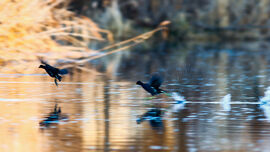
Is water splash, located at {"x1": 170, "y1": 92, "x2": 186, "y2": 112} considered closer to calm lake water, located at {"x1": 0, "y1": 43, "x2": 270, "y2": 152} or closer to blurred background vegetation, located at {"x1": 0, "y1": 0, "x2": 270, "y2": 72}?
calm lake water, located at {"x1": 0, "y1": 43, "x2": 270, "y2": 152}

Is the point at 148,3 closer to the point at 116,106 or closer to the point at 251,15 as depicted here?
the point at 251,15

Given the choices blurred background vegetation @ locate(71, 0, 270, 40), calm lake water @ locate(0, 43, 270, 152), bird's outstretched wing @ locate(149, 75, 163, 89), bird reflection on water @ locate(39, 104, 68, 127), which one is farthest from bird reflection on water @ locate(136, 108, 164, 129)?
blurred background vegetation @ locate(71, 0, 270, 40)

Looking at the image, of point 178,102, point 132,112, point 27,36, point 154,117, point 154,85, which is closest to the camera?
point 154,117

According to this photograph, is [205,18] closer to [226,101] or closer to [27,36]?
[27,36]

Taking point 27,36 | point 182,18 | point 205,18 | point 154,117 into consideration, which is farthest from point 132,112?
point 205,18

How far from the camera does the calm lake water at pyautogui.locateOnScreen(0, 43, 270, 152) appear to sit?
21.3 ft

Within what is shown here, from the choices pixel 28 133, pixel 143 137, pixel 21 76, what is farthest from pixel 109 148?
pixel 21 76

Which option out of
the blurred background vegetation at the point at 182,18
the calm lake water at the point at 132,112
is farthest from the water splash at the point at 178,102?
the blurred background vegetation at the point at 182,18

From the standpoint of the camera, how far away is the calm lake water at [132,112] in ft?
21.3

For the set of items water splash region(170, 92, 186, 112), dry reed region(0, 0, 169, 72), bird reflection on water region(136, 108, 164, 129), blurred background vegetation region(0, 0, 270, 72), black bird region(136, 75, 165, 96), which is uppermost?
blurred background vegetation region(0, 0, 270, 72)

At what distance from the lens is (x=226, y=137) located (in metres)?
6.80

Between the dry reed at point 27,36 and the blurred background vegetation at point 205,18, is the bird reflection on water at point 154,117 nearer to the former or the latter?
the dry reed at point 27,36

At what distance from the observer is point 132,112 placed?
8.51 meters

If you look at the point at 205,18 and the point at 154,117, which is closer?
the point at 154,117
